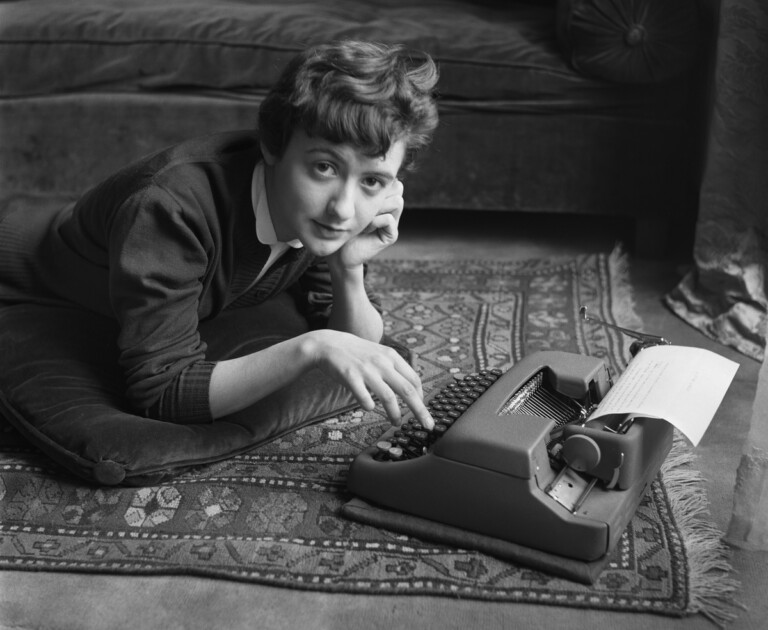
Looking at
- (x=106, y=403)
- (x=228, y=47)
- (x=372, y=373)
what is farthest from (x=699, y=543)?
(x=228, y=47)

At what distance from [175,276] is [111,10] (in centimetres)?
137

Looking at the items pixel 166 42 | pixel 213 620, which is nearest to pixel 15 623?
pixel 213 620

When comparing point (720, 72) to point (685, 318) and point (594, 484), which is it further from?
point (594, 484)

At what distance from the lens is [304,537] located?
49.6 inches

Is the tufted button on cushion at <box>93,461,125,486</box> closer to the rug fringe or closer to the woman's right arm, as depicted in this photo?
the woman's right arm

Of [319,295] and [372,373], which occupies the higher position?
[372,373]

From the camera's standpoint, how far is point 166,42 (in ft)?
7.79

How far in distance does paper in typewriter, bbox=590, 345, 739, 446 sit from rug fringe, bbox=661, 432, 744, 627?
16cm

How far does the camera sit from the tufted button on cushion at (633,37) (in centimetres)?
216

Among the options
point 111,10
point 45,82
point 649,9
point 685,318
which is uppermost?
point 649,9

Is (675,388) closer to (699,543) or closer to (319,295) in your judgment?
(699,543)

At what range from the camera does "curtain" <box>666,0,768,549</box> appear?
75.5 inches

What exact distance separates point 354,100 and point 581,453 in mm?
547

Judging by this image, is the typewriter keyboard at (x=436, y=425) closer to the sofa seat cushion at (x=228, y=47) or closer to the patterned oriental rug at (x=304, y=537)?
the patterned oriental rug at (x=304, y=537)
